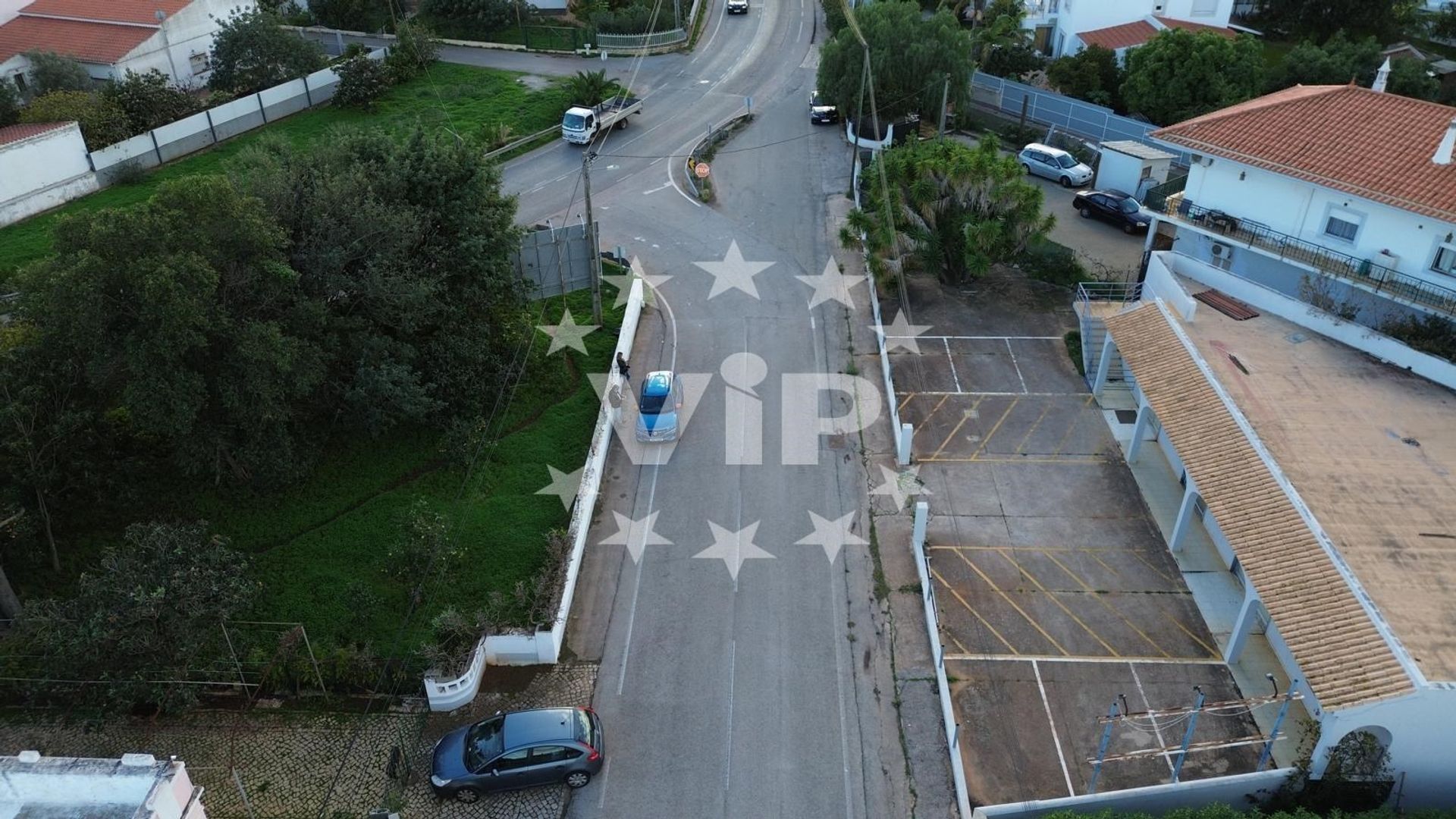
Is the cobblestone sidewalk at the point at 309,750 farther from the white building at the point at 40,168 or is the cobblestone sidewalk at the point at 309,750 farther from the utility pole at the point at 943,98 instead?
the utility pole at the point at 943,98

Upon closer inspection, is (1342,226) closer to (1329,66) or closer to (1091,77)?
(1091,77)

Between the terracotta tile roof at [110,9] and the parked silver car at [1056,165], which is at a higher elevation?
the terracotta tile roof at [110,9]

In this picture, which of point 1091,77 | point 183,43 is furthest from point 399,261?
point 1091,77

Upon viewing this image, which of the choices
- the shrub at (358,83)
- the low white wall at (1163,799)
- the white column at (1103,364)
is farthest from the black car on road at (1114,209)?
the shrub at (358,83)

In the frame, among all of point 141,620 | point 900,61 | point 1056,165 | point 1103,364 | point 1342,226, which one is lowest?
point 1103,364

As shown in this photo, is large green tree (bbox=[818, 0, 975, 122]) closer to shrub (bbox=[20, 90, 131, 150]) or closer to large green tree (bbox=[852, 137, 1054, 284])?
large green tree (bbox=[852, 137, 1054, 284])

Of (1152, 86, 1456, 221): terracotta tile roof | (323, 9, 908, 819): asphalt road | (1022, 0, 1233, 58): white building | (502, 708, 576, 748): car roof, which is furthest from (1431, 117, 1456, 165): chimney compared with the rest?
(1022, 0, 1233, 58): white building

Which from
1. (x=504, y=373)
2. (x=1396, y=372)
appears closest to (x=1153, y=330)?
(x=1396, y=372)
